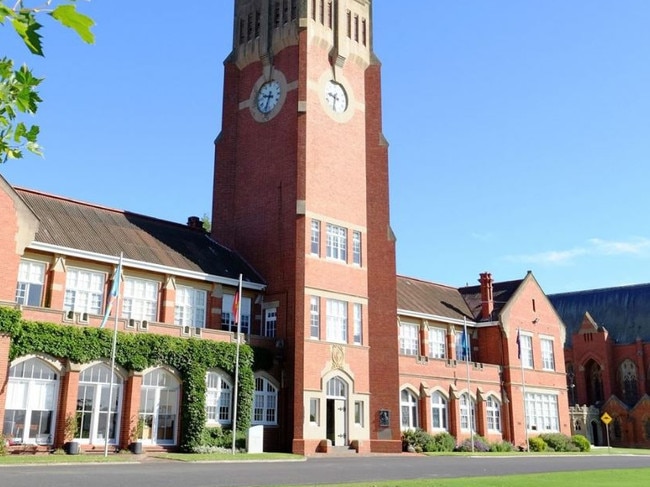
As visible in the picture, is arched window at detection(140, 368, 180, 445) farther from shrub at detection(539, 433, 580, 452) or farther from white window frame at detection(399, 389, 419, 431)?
shrub at detection(539, 433, 580, 452)

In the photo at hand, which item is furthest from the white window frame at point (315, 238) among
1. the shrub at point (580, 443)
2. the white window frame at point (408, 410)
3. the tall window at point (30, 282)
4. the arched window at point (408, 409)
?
the shrub at point (580, 443)

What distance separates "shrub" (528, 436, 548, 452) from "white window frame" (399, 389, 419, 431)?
9894mm

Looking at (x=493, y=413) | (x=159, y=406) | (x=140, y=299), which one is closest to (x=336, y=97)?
(x=140, y=299)

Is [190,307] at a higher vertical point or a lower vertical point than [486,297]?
lower

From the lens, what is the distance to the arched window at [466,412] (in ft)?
151

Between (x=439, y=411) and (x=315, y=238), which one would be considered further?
(x=439, y=411)

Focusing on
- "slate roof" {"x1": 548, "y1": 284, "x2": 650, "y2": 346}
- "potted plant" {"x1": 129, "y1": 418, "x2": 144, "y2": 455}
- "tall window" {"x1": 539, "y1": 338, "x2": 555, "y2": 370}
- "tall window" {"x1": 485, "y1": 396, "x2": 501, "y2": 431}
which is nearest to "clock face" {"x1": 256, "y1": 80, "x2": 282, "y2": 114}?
"potted plant" {"x1": 129, "y1": 418, "x2": 144, "y2": 455}

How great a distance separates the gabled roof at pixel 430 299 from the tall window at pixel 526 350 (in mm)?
4143

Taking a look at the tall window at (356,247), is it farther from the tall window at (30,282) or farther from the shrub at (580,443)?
the shrub at (580,443)

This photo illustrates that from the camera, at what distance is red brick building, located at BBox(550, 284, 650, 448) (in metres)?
68.7

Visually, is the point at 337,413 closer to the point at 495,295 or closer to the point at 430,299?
the point at 430,299

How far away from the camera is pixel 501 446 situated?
148ft

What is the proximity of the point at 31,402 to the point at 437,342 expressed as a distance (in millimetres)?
28754

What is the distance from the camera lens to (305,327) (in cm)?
3541
